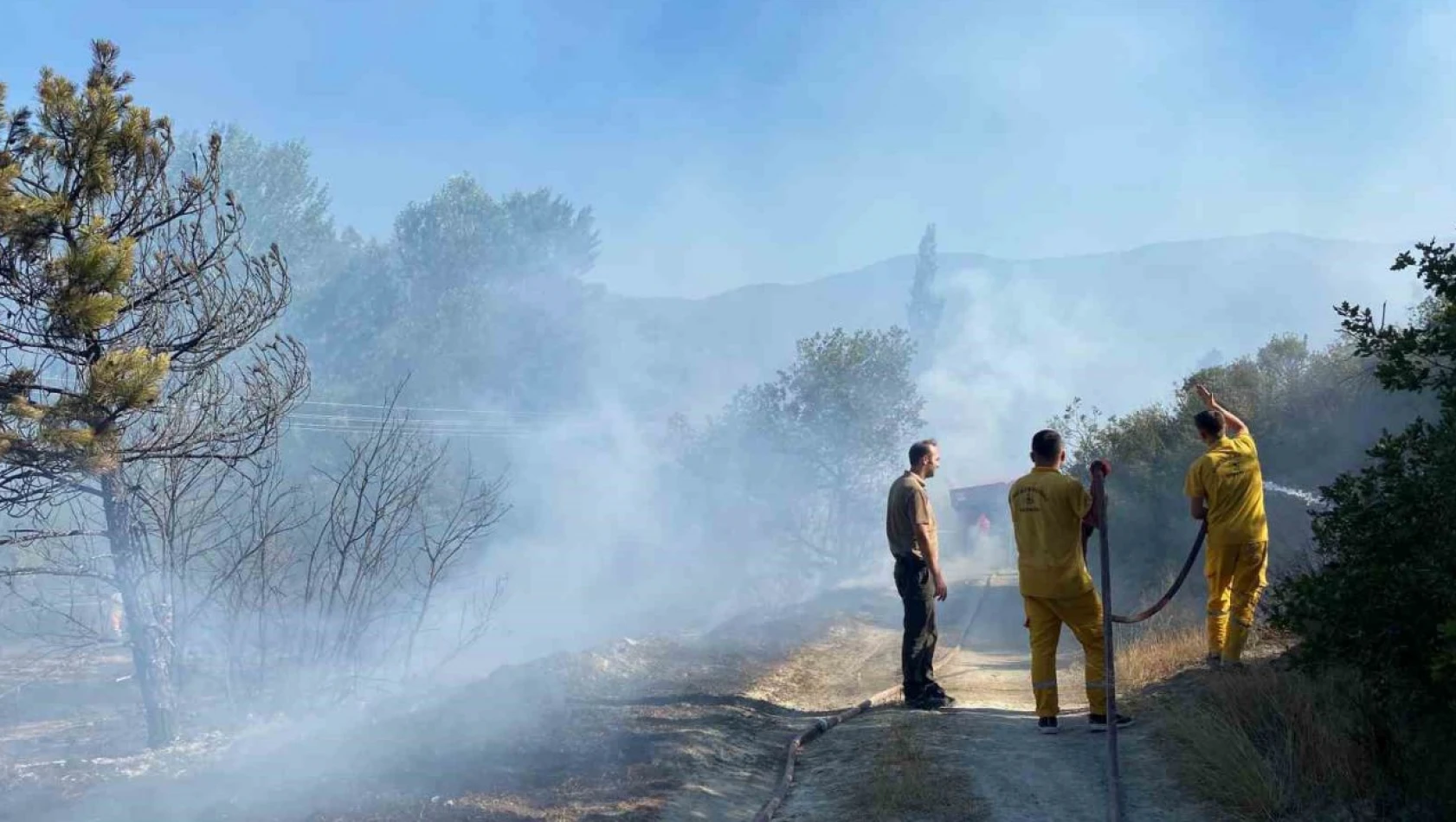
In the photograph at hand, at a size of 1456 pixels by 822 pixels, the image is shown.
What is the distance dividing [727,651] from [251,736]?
5547 mm

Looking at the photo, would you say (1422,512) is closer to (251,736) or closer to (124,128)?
(124,128)

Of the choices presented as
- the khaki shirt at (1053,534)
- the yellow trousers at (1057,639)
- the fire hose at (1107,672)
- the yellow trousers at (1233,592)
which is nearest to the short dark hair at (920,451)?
the khaki shirt at (1053,534)

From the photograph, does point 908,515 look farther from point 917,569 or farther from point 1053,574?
point 1053,574

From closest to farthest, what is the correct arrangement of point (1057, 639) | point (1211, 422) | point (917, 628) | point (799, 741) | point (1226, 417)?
point (1057, 639) < point (1211, 422) < point (799, 741) < point (1226, 417) < point (917, 628)

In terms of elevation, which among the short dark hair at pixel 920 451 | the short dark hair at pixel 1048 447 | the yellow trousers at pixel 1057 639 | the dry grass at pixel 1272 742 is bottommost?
the dry grass at pixel 1272 742

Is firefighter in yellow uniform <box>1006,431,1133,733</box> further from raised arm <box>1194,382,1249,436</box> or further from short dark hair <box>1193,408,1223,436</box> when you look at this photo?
raised arm <box>1194,382,1249,436</box>

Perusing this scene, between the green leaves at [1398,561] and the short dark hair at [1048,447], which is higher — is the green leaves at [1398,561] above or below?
below

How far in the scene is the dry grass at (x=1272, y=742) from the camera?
5605 mm

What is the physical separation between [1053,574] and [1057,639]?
521 mm

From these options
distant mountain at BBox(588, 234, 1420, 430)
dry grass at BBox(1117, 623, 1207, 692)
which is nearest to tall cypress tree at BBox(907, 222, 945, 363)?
distant mountain at BBox(588, 234, 1420, 430)

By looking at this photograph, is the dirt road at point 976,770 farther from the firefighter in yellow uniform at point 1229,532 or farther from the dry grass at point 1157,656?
the firefighter in yellow uniform at point 1229,532

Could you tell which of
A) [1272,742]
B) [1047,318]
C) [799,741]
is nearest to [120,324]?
[799,741]

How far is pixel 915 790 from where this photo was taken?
661 cm

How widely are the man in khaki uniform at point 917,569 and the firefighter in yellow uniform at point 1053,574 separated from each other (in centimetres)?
121
